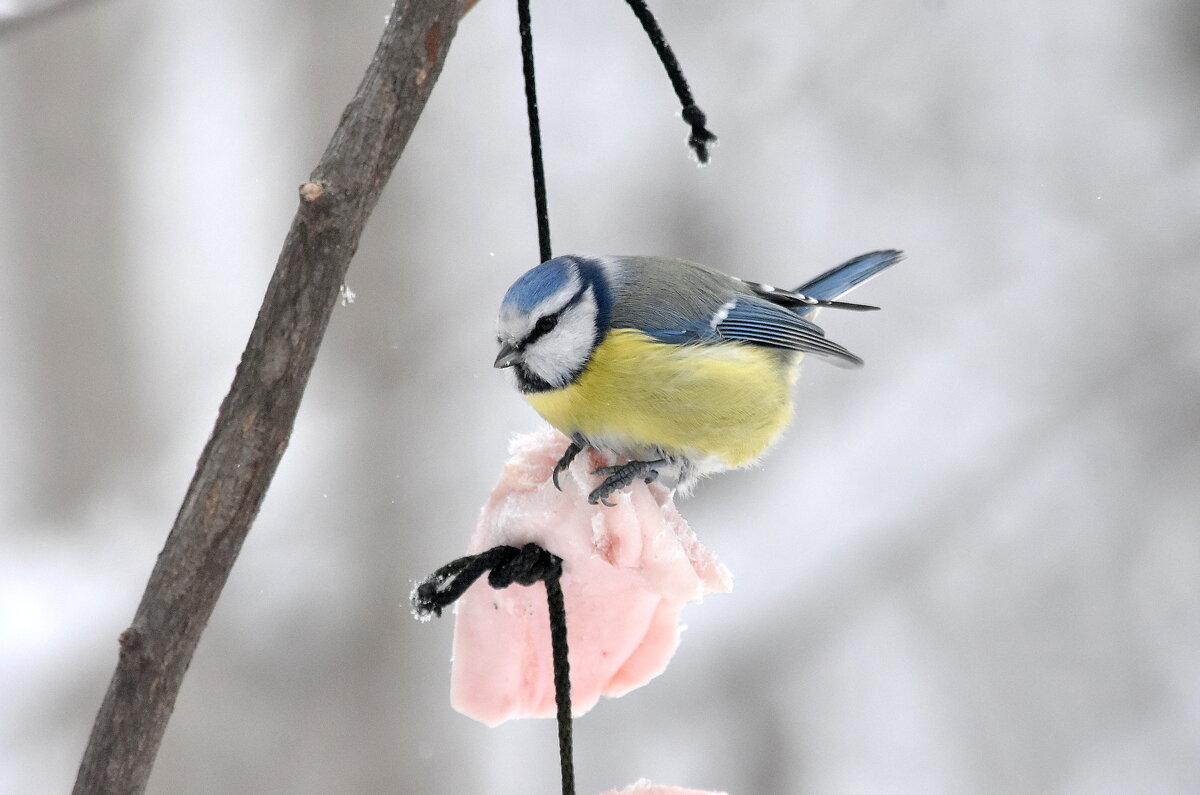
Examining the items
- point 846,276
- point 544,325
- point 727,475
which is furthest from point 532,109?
point 727,475

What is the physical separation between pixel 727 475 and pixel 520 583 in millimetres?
2507

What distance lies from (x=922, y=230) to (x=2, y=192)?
124 inches

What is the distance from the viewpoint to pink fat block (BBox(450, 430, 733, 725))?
123 cm

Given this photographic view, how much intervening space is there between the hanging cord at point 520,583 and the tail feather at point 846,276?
1118 mm

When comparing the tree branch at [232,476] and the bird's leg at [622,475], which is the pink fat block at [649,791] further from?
the tree branch at [232,476]

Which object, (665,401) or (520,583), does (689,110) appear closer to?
(665,401)

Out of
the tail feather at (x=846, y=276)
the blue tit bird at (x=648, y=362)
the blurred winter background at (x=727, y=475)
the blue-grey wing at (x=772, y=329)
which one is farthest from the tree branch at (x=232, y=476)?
the blurred winter background at (x=727, y=475)

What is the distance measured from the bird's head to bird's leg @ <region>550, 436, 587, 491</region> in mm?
96

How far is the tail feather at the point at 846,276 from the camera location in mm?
2146

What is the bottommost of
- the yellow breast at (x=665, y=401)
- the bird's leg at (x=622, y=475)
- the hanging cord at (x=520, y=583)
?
the hanging cord at (x=520, y=583)

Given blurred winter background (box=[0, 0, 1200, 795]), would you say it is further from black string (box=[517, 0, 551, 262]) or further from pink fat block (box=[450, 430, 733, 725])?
black string (box=[517, 0, 551, 262])

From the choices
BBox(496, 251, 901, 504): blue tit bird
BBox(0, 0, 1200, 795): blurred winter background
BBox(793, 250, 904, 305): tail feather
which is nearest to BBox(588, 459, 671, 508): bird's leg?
BBox(496, 251, 901, 504): blue tit bird

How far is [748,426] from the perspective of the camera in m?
1.71

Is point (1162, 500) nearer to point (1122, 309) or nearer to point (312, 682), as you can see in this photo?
point (1122, 309)
